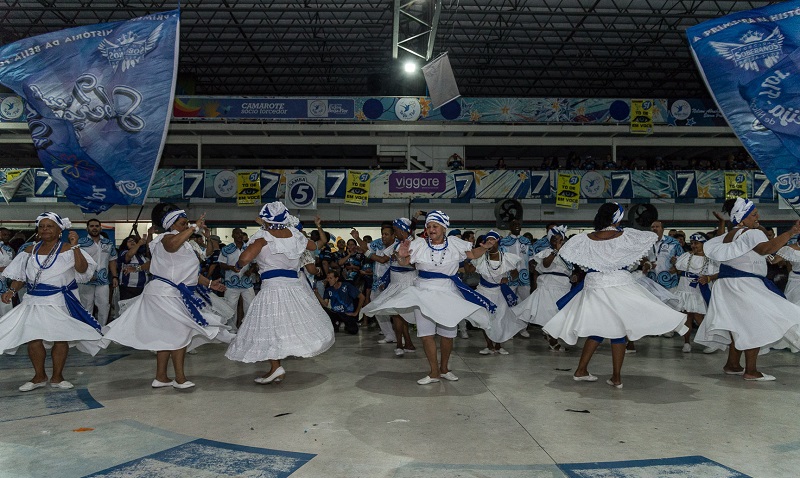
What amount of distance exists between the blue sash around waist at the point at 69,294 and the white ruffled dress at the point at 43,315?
30 millimetres

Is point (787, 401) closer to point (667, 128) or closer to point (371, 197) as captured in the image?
point (371, 197)

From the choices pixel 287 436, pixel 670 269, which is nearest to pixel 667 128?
pixel 670 269

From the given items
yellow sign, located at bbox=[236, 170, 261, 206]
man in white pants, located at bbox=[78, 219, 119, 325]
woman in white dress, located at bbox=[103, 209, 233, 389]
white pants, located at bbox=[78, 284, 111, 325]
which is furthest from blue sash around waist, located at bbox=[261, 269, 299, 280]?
yellow sign, located at bbox=[236, 170, 261, 206]

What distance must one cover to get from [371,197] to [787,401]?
13911 mm

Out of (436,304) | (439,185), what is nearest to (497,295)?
(436,304)

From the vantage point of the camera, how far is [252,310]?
6.40 m

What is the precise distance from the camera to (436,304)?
21.0 ft

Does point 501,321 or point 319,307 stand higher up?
point 319,307

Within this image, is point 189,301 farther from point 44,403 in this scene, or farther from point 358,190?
point 358,190

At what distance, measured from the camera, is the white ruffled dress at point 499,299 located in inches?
328

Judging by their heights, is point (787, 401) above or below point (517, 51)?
Answer: below

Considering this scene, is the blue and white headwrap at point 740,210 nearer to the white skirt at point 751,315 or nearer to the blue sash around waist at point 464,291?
the white skirt at point 751,315

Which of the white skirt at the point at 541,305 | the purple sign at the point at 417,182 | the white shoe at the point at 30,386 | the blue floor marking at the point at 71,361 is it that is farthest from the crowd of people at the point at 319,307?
the purple sign at the point at 417,182

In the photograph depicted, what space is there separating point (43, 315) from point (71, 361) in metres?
2.00
